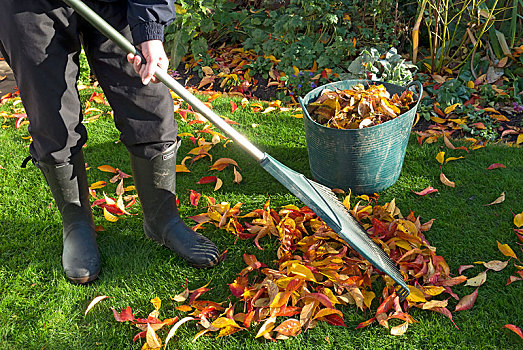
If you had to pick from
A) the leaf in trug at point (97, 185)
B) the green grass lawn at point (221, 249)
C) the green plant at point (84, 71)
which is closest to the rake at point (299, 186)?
the green grass lawn at point (221, 249)

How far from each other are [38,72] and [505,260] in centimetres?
217

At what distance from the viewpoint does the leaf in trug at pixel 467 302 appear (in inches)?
77.4

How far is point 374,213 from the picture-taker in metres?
2.46

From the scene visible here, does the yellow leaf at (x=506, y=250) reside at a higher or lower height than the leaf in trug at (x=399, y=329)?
higher

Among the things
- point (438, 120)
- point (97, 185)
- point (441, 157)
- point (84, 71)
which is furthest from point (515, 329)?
point (84, 71)

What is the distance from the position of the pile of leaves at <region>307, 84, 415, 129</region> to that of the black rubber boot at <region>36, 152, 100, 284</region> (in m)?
1.29

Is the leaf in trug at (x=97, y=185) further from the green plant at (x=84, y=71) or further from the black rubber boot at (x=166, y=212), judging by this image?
the green plant at (x=84, y=71)

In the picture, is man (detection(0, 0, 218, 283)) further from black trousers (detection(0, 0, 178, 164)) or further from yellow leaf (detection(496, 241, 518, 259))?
yellow leaf (detection(496, 241, 518, 259))

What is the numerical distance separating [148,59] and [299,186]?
0.79m

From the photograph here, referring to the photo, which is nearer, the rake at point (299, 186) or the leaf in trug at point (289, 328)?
the rake at point (299, 186)

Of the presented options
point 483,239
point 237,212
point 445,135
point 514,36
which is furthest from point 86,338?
point 514,36

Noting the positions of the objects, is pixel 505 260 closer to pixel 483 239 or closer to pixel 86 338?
pixel 483 239

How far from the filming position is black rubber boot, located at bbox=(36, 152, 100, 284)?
2.11 m

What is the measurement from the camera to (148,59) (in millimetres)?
1712
